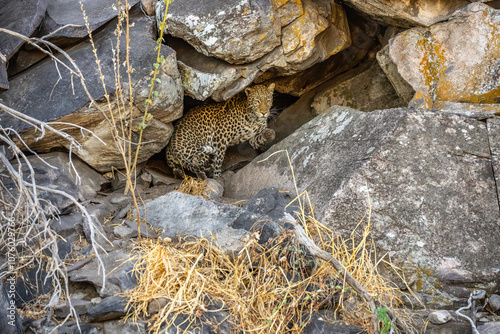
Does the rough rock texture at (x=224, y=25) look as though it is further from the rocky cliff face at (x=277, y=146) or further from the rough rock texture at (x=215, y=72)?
the rough rock texture at (x=215, y=72)

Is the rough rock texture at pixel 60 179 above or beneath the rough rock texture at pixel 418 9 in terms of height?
beneath

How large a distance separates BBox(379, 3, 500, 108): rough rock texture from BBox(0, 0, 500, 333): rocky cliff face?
0.02m

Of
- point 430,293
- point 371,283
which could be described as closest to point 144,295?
point 371,283

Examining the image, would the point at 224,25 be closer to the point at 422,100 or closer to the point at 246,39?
the point at 246,39

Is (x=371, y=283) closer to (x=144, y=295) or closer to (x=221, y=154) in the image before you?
(x=144, y=295)

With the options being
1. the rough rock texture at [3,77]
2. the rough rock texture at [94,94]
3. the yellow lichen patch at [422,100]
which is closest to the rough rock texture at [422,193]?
the yellow lichen patch at [422,100]

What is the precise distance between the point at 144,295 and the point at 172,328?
35 centimetres

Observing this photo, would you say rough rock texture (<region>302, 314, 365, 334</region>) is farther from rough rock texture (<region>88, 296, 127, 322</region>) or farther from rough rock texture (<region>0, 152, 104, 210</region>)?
rough rock texture (<region>0, 152, 104, 210</region>)

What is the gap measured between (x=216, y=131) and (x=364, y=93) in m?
2.23

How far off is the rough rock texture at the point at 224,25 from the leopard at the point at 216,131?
143cm

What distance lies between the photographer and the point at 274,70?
21.3 ft

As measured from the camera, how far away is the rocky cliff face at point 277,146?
14.1ft

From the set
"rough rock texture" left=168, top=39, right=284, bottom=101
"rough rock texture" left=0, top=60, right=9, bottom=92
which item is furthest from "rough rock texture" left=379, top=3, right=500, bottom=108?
"rough rock texture" left=0, top=60, right=9, bottom=92

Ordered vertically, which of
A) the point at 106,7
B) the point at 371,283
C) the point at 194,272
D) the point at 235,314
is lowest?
the point at 371,283
